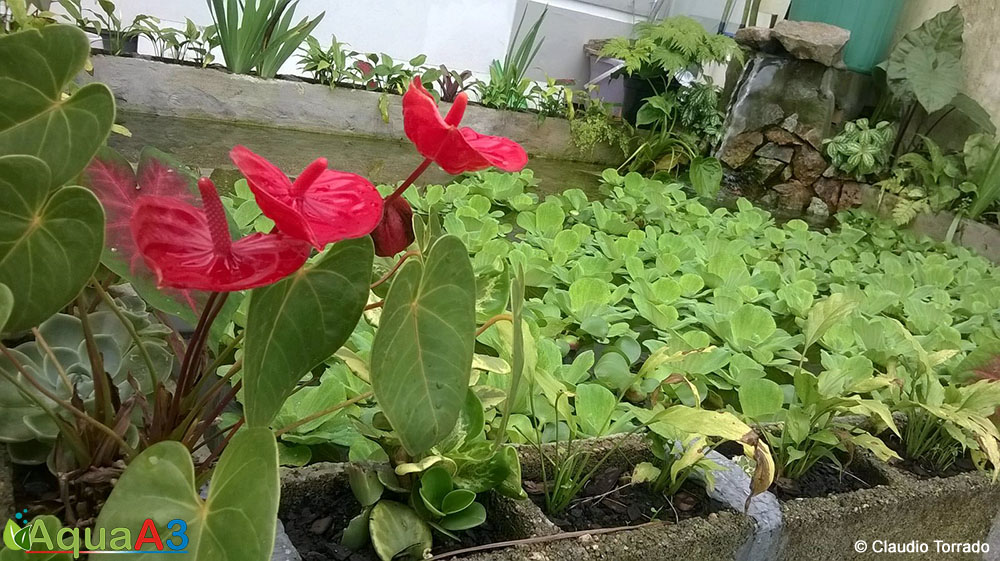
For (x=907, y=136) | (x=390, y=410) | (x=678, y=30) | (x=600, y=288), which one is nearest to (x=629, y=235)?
(x=600, y=288)

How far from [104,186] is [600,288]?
A: 0.94 m

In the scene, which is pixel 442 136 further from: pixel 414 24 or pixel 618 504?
pixel 414 24

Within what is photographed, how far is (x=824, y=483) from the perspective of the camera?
99 centimetres

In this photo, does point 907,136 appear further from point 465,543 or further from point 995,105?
point 465,543

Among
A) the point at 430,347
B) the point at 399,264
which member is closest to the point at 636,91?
the point at 399,264

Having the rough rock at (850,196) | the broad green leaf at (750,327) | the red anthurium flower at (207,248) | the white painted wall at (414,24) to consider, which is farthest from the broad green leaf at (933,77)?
the red anthurium flower at (207,248)

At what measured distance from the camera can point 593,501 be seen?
847 millimetres

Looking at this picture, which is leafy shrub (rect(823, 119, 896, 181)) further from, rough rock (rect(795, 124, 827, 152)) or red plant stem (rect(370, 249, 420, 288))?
red plant stem (rect(370, 249, 420, 288))

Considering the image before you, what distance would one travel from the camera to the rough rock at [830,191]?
3.42 meters

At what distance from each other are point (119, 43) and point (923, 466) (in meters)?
2.93

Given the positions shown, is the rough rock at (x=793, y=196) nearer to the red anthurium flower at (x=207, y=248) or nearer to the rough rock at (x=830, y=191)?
the rough rock at (x=830, y=191)

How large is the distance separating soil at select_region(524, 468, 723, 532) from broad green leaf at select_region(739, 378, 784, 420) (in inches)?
8.5

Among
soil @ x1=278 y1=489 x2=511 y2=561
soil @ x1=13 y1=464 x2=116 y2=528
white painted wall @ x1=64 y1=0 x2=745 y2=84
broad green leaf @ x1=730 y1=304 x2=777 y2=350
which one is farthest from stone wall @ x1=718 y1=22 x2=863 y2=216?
soil @ x1=13 y1=464 x2=116 y2=528

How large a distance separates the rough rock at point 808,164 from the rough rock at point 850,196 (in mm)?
131
